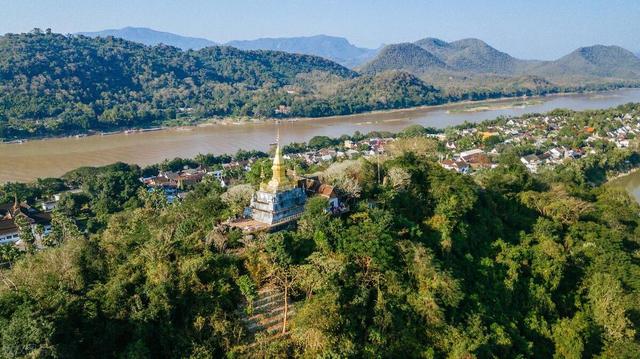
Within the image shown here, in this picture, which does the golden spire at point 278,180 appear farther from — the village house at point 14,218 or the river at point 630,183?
the river at point 630,183

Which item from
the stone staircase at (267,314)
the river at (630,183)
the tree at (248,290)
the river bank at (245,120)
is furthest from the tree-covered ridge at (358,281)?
the river bank at (245,120)

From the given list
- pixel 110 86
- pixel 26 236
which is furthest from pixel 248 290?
pixel 110 86

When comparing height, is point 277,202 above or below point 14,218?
above

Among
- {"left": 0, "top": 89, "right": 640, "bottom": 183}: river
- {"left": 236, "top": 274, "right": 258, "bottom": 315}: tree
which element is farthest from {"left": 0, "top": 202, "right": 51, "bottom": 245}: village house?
{"left": 236, "top": 274, "right": 258, "bottom": 315}: tree

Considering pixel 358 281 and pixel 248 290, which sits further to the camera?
pixel 358 281

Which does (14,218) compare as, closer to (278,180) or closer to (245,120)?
(278,180)

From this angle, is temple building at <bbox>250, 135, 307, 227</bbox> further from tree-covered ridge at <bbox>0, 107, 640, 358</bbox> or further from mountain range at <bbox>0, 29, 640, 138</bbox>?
mountain range at <bbox>0, 29, 640, 138</bbox>

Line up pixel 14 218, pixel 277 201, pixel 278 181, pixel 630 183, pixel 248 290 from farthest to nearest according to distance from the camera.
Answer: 1. pixel 630 183
2. pixel 14 218
3. pixel 278 181
4. pixel 277 201
5. pixel 248 290
